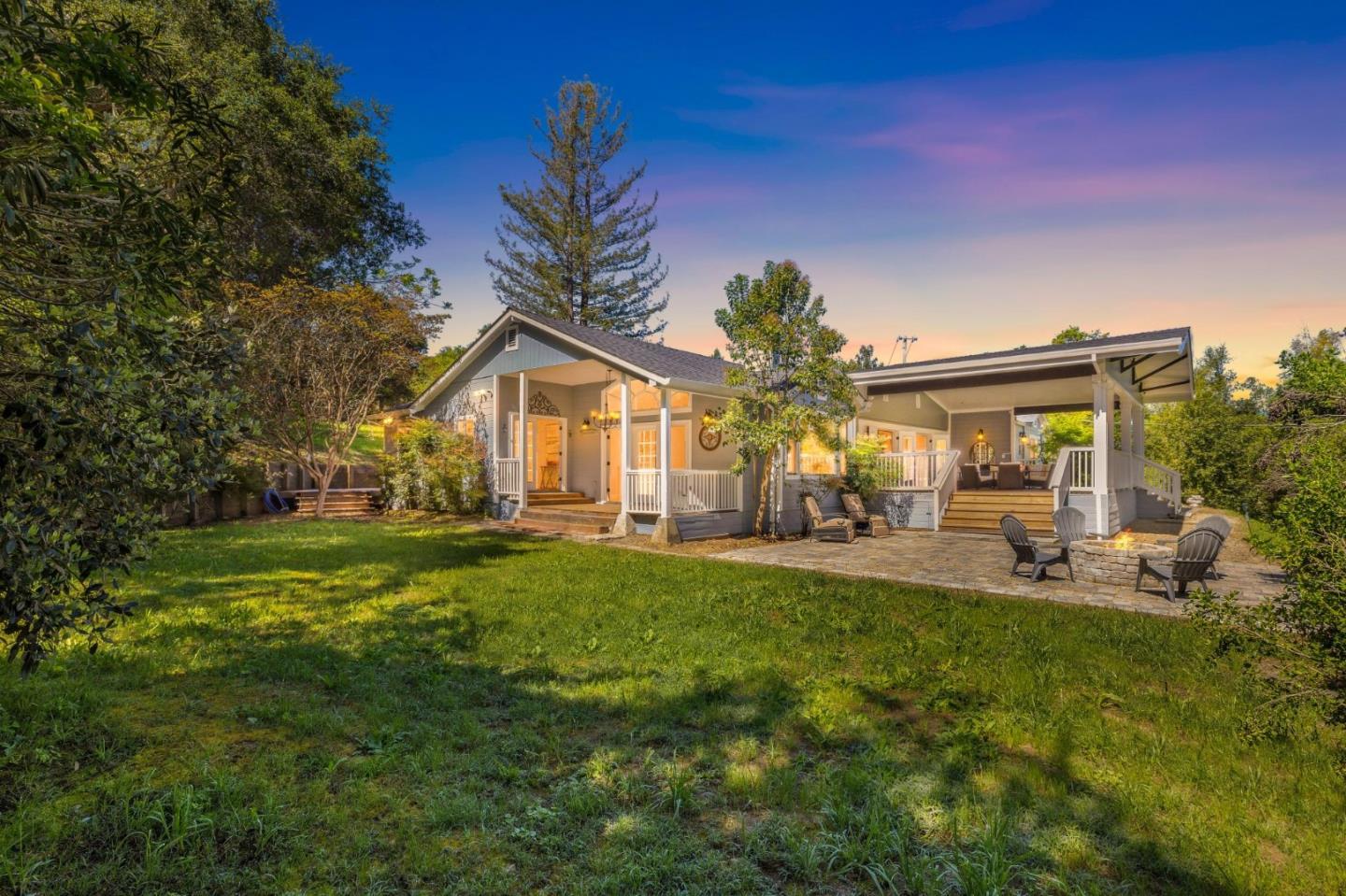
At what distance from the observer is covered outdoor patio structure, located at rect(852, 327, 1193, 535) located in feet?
37.5

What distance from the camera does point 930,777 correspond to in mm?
2918

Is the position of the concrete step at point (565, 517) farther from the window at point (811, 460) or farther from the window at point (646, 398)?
the window at point (811, 460)

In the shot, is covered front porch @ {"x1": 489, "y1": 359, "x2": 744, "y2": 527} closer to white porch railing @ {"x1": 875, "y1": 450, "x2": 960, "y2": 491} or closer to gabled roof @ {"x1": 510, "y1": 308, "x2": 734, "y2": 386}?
gabled roof @ {"x1": 510, "y1": 308, "x2": 734, "y2": 386}

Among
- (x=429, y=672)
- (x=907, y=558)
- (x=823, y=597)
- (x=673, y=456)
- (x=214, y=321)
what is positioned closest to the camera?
(x=214, y=321)

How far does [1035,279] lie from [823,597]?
12.5m

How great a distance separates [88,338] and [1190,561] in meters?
9.41

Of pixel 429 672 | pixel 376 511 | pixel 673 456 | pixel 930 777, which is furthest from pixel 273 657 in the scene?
pixel 376 511

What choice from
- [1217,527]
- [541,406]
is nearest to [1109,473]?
[1217,527]

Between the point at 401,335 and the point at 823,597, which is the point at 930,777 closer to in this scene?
the point at 823,597

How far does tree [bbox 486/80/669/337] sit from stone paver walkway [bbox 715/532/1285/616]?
70.8 ft

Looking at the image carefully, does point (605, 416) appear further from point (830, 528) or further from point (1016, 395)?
point (1016, 395)

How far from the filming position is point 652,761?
3.06 metres

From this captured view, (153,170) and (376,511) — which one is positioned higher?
(153,170)

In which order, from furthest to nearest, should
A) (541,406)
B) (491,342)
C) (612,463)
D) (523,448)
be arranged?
(541,406) → (612,463) → (491,342) → (523,448)
